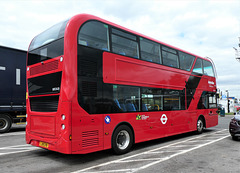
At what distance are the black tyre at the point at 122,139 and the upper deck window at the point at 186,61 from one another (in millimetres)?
4604

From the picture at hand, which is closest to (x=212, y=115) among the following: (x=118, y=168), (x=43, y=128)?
(x=118, y=168)

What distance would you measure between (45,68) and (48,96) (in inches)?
32.1

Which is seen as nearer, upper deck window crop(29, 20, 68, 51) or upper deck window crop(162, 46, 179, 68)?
upper deck window crop(29, 20, 68, 51)

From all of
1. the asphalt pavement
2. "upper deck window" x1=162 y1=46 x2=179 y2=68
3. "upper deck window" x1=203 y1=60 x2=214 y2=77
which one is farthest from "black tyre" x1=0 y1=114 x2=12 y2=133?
"upper deck window" x1=203 y1=60 x2=214 y2=77

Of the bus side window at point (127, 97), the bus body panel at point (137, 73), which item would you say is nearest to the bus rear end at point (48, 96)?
the bus body panel at point (137, 73)

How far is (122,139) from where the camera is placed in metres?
6.28

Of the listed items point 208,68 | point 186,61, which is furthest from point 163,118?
point 208,68

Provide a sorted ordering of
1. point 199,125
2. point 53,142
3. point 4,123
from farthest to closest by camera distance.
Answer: point 4,123
point 199,125
point 53,142

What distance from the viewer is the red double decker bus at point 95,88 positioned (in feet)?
16.5

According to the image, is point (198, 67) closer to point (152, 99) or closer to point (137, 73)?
point (152, 99)

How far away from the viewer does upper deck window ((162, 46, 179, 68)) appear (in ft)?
27.4

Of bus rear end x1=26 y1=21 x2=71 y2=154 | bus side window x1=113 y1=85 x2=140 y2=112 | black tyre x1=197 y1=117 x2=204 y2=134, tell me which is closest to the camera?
bus rear end x1=26 y1=21 x2=71 y2=154

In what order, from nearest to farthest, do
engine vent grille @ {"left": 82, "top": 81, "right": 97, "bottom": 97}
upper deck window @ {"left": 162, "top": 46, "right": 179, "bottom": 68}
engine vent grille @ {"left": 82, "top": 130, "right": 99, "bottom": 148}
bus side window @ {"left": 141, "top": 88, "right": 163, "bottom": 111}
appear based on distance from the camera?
engine vent grille @ {"left": 82, "top": 130, "right": 99, "bottom": 148} < engine vent grille @ {"left": 82, "top": 81, "right": 97, "bottom": 97} < bus side window @ {"left": 141, "top": 88, "right": 163, "bottom": 111} < upper deck window @ {"left": 162, "top": 46, "right": 179, "bottom": 68}

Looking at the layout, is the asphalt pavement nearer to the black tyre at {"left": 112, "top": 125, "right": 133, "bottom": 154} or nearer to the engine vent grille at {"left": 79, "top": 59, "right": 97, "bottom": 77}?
the black tyre at {"left": 112, "top": 125, "right": 133, "bottom": 154}
